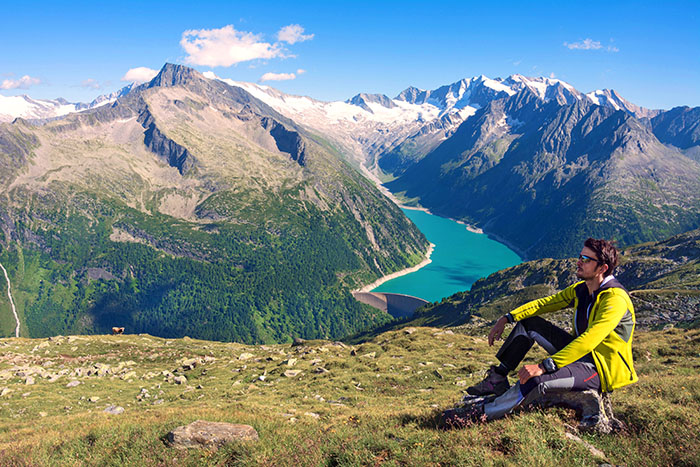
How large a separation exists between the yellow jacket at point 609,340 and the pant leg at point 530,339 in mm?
1359

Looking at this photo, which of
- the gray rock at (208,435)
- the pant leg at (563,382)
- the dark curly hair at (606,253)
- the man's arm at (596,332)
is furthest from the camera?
the gray rock at (208,435)

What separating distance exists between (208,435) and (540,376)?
10703 mm

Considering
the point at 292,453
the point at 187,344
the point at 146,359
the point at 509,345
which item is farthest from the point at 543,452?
the point at 187,344

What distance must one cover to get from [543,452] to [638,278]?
6279 inches

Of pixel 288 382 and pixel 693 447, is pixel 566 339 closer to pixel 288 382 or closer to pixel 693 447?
pixel 693 447

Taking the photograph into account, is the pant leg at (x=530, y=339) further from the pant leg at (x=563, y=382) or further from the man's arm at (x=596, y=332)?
the man's arm at (x=596, y=332)

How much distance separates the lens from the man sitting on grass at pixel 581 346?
28.2 ft

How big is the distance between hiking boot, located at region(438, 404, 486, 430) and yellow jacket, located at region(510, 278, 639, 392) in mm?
3166

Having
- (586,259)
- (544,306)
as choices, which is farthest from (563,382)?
(586,259)

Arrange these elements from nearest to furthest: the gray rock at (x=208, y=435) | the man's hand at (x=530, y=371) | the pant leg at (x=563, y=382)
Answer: the man's hand at (x=530, y=371) < the pant leg at (x=563, y=382) < the gray rock at (x=208, y=435)

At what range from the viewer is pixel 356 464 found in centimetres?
972

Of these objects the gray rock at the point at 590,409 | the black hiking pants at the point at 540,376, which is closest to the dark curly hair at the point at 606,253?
the black hiking pants at the point at 540,376

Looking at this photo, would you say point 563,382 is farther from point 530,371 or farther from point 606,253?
point 606,253

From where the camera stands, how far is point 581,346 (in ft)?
27.6
